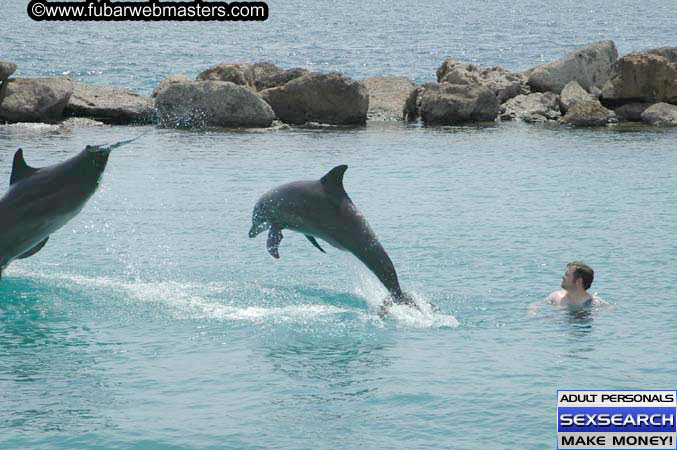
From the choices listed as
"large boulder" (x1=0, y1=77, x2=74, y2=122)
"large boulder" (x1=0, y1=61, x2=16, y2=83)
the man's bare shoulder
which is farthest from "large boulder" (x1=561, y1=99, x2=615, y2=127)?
the man's bare shoulder

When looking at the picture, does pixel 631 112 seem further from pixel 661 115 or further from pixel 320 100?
pixel 320 100

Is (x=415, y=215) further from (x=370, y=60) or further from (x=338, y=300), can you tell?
(x=370, y=60)

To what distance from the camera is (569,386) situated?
10414 mm

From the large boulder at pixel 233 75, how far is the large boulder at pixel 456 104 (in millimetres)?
5499

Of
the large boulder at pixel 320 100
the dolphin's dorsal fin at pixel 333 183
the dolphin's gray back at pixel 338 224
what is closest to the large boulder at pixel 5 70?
the large boulder at pixel 320 100

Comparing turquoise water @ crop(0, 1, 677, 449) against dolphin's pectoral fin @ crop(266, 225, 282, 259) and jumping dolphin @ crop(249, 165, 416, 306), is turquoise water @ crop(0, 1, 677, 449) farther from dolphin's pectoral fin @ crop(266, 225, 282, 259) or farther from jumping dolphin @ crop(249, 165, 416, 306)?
dolphin's pectoral fin @ crop(266, 225, 282, 259)

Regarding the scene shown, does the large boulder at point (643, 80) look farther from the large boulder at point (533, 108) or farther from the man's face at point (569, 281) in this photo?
the man's face at point (569, 281)

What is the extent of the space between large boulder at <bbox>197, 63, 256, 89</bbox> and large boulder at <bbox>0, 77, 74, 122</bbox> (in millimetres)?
4793

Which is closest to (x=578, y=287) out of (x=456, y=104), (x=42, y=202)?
(x=42, y=202)

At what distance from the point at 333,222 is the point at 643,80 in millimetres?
23106

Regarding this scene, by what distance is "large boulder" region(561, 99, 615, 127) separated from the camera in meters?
32.4

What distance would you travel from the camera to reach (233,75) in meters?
34.5

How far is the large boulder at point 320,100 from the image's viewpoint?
3259 centimetres

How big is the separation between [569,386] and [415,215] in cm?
899
